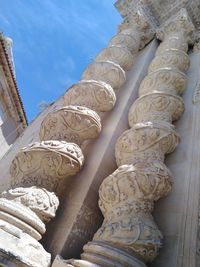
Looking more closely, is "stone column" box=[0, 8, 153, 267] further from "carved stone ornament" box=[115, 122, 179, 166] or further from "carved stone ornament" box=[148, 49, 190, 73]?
"carved stone ornament" box=[148, 49, 190, 73]

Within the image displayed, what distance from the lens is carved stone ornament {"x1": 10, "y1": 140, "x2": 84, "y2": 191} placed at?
230 centimetres

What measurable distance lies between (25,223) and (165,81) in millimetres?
2346

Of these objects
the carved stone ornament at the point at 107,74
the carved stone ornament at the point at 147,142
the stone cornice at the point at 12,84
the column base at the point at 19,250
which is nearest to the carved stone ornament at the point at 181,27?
the carved stone ornament at the point at 107,74

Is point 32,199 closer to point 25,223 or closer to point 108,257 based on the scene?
point 25,223

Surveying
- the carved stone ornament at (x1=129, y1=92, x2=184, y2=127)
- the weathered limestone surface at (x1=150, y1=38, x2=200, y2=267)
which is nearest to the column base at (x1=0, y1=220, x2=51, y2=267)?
the weathered limestone surface at (x1=150, y1=38, x2=200, y2=267)

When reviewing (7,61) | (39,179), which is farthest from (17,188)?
(7,61)

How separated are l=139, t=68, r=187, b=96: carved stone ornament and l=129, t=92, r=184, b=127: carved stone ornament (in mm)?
283

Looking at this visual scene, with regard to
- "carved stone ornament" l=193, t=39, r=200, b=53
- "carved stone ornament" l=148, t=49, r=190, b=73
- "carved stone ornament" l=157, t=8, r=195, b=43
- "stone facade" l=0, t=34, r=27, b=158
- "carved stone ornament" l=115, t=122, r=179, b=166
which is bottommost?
"carved stone ornament" l=115, t=122, r=179, b=166

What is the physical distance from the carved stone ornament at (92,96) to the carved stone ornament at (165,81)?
0.48 m

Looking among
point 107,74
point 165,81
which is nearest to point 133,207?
point 165,81

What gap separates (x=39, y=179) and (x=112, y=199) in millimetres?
543

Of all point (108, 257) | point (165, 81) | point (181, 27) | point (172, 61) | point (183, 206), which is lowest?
point (108, 257)

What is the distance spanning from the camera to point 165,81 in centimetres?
361

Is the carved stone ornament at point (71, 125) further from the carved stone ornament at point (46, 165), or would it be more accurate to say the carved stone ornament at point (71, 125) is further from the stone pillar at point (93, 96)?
the carved stone ornament at point (46, 165)
